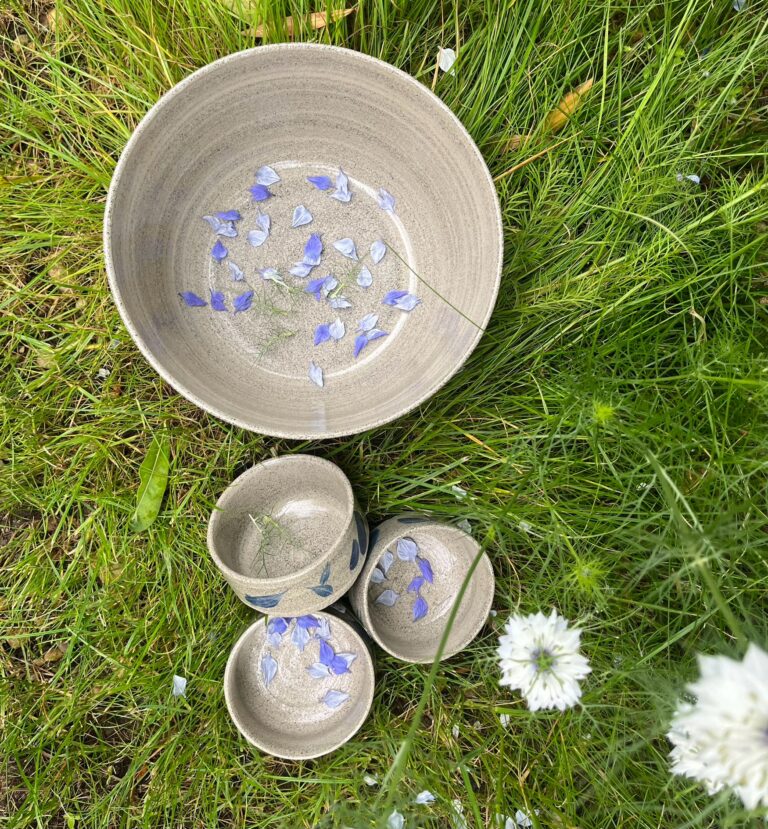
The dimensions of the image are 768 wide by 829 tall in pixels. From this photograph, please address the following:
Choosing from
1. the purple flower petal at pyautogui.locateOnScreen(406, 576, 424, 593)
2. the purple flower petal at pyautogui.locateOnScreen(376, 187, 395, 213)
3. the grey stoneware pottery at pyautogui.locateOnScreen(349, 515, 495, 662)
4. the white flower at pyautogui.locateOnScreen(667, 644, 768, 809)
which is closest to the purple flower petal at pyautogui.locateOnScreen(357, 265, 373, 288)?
the purple flower petal at pyautogui.locateOnScreen(376, 187, 395, 213)

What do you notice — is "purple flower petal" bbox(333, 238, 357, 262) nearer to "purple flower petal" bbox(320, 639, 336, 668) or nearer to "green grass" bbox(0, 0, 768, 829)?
"green grass" bbox(0, 0, 768, 829)

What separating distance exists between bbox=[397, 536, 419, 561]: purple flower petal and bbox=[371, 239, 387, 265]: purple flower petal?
17.2 inches

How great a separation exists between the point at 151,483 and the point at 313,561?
37 centimetres

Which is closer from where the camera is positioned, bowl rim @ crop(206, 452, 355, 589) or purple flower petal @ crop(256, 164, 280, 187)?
bowl rim @ crop(206, 452, 355, 589)

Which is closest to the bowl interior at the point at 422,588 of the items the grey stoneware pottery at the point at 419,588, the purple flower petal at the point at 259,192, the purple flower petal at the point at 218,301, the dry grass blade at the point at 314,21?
the grey stoneware pottery at the point at 419,588

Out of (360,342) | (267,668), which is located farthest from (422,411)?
(267,668)

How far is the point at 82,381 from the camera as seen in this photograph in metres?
1.12

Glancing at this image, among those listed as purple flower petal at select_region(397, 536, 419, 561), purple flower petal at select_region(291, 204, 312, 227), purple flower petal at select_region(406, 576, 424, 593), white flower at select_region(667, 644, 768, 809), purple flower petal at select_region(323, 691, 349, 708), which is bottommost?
purple flower petal at select_region(323, 691, 349, 708)

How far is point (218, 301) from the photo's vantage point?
1.04 meters

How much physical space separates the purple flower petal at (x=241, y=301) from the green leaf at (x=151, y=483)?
240 mm

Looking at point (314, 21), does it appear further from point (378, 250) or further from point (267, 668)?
point (267, 668)

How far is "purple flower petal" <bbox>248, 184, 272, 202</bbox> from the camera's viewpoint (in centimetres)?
104

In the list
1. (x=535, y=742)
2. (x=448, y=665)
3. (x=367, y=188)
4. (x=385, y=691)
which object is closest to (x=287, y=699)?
(x=385, y=691)

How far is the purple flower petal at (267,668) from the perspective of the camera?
1.05 m
